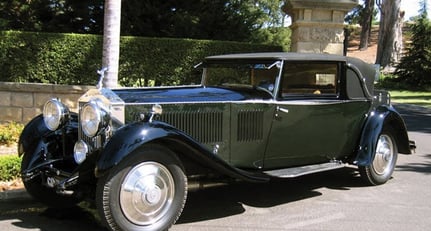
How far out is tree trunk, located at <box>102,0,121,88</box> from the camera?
8258mm

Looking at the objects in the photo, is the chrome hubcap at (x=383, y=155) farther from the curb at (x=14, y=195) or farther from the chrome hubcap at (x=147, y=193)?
the curb at (x=14, y=195)

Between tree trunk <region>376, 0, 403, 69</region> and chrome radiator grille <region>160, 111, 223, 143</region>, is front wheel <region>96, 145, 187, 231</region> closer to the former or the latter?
chrome radiator grille <region>160, 111, 223, 143</region>

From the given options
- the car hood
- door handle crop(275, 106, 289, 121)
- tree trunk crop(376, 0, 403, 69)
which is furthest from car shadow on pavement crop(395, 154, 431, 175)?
tree trunk crop(376, 0, 403, 69)

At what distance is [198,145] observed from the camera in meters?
4.52

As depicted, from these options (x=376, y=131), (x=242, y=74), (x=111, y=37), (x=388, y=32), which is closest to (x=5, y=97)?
(x=111, y=37)

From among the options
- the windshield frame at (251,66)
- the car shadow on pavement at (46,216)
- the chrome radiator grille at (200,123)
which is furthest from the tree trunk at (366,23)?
the car shadow on pavement at (46,216)

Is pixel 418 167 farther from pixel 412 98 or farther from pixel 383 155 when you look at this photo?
pixel 412 98

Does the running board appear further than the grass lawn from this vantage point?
No

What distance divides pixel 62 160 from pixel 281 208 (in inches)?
90.4

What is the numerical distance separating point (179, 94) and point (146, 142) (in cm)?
111

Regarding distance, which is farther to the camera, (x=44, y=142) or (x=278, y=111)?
(x=278, y=111)

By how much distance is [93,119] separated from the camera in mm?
4371

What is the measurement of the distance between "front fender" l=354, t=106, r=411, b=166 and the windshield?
61.3 inches

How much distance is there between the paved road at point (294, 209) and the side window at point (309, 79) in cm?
121
